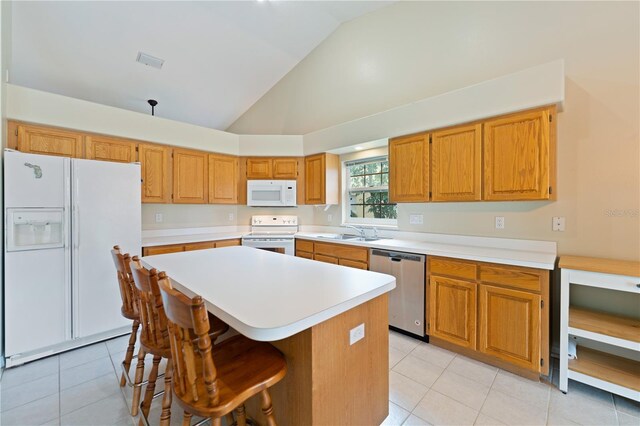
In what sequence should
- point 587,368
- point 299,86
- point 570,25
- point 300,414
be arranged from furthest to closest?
1. point 299,86
2. point 570,25
3. point 587,368
4. point 300,414

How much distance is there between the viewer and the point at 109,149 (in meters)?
3.07

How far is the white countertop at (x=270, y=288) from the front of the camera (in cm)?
100

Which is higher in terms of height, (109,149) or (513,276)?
(109,149)

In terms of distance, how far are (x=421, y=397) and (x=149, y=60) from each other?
177 inches

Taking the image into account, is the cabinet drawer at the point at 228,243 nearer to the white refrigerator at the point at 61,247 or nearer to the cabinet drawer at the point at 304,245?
the cabinet drawer at the point at 304,245

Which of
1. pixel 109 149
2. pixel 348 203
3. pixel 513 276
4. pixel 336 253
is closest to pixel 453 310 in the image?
pixel 513 276

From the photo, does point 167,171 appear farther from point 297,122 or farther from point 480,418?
point 480,418

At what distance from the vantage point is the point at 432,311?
2484mm

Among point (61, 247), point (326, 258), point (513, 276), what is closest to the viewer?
point (513, 276)

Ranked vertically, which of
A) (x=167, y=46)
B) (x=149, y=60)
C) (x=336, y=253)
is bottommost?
(x=336, y=253)

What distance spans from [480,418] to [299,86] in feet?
14.8

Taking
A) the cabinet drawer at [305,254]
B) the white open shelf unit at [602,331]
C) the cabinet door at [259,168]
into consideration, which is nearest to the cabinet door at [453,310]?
the white open shelf unit at [602,331]

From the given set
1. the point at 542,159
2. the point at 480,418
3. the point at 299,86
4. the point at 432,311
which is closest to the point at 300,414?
the point at 480,418

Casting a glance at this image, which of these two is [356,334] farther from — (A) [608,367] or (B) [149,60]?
(B) [149,60]
